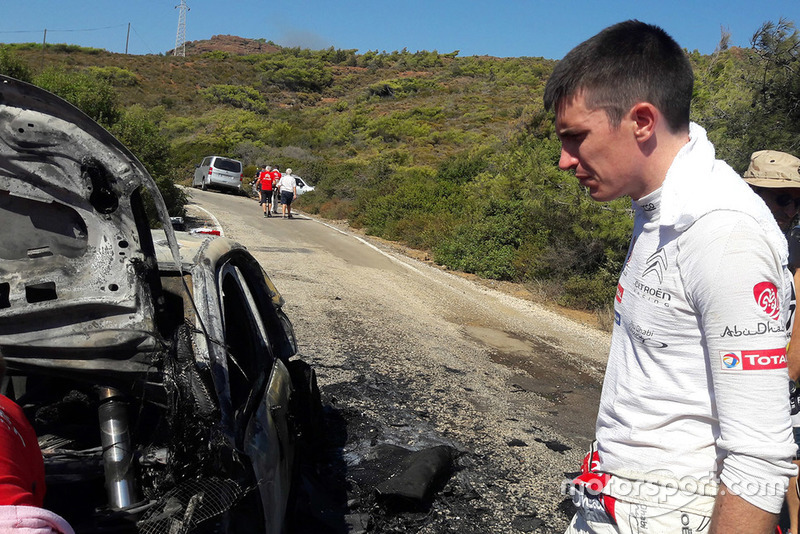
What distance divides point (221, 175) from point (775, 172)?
2904cm

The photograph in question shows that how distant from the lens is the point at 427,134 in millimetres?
46438

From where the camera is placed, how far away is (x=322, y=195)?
28.7m

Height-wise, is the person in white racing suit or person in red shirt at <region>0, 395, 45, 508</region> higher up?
the person in white racing suit

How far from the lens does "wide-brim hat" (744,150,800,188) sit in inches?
139

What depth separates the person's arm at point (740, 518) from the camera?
1.25m

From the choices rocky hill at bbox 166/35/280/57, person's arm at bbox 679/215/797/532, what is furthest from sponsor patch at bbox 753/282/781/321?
rocky hill at bbox 166/35/280/57

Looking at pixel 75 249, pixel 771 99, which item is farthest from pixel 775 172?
pixel 771 99

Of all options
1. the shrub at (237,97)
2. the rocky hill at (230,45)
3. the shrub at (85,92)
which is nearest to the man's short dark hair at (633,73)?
the shrub at (85,92)

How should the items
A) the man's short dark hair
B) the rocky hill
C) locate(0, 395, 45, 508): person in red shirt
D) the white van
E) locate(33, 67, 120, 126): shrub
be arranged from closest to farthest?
the man's short dark hair
locate(0, 395, 45, 508): person in red shirt
locate(33, 67, 120, 126): shrub
the white van
the rocky hill

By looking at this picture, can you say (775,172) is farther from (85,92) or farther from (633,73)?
(85,92)

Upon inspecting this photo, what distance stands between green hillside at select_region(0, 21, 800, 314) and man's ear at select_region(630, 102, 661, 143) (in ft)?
29.5

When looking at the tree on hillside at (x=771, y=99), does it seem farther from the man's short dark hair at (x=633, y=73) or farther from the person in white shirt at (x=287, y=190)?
the person in white shirt at (x=287, y=190)

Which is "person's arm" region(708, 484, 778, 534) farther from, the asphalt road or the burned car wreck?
the asphalt road

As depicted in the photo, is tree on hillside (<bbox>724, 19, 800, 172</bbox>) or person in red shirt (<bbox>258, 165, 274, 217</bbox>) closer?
tree on hillside (<bbox>724, 19, 800, 172</bbox>)
